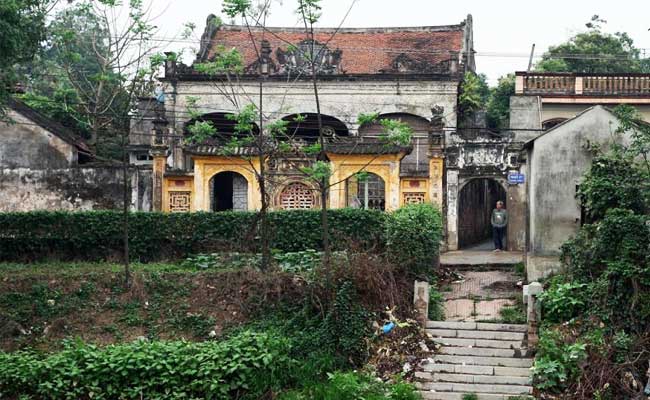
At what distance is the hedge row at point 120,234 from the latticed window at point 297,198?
10.2ft

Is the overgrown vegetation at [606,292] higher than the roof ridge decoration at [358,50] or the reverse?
the reverse

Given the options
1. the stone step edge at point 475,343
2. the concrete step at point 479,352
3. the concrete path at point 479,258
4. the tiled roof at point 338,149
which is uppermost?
the tiled roof at point 338,149

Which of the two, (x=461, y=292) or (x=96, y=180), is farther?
(x=96, y=180)

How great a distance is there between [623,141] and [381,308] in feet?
20.6

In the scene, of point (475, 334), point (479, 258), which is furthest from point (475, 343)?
point (479, 258)

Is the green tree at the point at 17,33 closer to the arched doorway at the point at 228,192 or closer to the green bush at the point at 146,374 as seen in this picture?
the green bush at the point at 146,374

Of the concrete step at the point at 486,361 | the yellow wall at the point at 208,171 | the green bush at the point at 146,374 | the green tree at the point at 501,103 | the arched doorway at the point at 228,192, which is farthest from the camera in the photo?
the green tree at the point at 501,103

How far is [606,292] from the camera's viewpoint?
15883mm

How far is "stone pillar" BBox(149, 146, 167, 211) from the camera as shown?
24.1 meters

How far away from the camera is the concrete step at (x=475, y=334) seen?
16609 mm

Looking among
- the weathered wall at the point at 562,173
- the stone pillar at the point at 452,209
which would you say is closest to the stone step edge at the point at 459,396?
the weathered wall at the point at 562,173

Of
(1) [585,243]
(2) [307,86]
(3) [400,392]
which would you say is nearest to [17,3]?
(3) [400,392]

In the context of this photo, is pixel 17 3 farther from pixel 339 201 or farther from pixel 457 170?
pixel 457 170

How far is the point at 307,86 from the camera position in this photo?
32.3 metres
